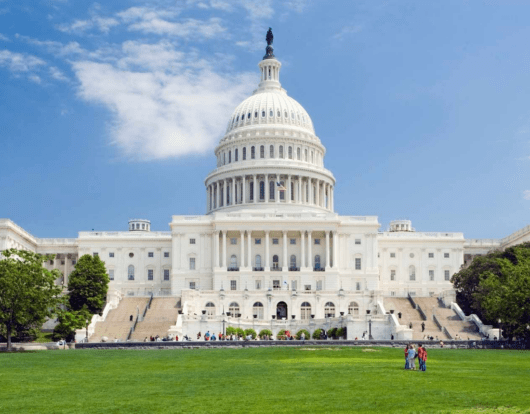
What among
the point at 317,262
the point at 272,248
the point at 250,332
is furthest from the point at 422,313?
the point at 272,248

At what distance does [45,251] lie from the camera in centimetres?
14788

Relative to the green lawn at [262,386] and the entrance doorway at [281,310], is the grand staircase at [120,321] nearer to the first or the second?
the entrance doorway at [281,310]

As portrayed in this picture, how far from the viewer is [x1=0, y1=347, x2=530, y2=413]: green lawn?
28172 millimetres

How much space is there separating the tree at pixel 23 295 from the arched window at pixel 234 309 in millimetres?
41921

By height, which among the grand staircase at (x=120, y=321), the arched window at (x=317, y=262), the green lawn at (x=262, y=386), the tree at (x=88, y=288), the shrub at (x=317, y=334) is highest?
the arched window at (x=317, y=262)

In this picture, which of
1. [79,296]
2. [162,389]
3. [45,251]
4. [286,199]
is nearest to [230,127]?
[286,199]

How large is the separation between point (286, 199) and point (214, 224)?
18.8 meters

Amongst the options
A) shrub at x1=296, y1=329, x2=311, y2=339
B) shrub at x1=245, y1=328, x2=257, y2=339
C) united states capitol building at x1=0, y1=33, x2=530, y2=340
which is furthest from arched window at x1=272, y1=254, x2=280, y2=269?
shrub at x1=245, y1=328, x2=257, y2=339

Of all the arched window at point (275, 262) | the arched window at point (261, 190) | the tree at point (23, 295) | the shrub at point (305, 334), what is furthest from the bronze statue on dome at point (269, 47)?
the tree at point (23, 295)

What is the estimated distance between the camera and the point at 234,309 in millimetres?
113750

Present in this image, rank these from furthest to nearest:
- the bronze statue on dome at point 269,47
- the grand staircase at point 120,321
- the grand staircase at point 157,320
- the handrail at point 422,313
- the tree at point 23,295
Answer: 1. the bronze statue on dome at point 269,47
2. the handrail at point 422,313
3. the grand staircase at point 157,320
4. the grand staircase at point 120,321
5. the tree at point 23,295

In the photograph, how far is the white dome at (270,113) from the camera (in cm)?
15362

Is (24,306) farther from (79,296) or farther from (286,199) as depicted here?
(286,199)

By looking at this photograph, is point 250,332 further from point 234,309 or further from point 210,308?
point 210,308
